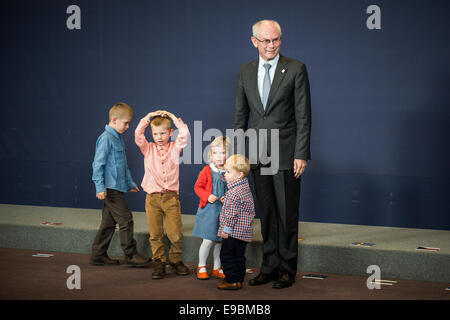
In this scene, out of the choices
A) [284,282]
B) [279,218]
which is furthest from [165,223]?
[284,282]

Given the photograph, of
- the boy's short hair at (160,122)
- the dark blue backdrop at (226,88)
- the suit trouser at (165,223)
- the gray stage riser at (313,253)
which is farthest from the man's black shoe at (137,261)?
the dark blue backdrop at (226,88)

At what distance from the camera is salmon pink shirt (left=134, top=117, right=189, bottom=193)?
4.21 meters

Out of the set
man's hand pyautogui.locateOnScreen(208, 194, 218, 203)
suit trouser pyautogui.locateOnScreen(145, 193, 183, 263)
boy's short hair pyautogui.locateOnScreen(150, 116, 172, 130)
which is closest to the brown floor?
suit trouser pyautogui.locateOnScreen(145, 193, 183, 263)

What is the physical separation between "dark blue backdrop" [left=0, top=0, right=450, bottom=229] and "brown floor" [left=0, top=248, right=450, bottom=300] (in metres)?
1.25

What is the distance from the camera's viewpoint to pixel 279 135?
3758 mm

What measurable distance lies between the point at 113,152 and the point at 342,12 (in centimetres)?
229

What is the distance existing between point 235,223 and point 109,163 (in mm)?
1153

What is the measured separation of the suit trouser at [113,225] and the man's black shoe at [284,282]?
1.18m

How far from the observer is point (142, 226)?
191 inches

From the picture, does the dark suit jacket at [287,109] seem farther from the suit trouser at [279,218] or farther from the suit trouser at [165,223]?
the suit trouser at [165,223]

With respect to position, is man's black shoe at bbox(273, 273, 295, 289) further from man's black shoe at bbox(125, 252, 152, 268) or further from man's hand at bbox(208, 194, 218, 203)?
man's black shoe at bbox(125, 252, 152, 268)

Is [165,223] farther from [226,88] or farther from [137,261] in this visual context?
[226,88]

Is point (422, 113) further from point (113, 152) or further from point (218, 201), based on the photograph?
point (113, 152)

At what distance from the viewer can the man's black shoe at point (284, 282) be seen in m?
3.74
